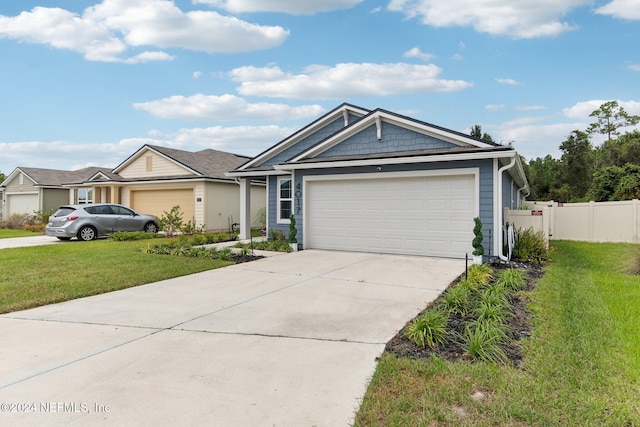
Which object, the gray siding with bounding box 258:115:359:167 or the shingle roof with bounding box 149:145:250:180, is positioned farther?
the shingle roof with bounding box 149:145:250:180

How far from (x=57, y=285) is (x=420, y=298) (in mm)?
6626

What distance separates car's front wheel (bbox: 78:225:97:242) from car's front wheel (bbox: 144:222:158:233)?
218cm

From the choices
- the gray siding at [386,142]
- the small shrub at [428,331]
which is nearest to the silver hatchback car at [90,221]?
the gray siding at [386,142]

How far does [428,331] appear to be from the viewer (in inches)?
174

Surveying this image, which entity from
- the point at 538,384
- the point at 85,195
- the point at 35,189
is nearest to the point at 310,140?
the point at 538,384

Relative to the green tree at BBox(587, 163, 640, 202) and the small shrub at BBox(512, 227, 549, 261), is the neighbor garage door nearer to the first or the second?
the small shrub at BBox(512, 227, 549, 261)

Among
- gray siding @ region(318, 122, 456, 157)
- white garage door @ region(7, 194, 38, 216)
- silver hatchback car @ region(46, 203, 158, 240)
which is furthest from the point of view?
white garage door @ region(7, 194, 38, 216)

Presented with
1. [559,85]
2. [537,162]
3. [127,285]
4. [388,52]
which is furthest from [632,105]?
[127,285]

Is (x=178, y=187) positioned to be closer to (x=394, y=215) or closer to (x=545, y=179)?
(x=394, y=215)

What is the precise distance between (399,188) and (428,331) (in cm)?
726

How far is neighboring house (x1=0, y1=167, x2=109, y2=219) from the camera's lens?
27.6m

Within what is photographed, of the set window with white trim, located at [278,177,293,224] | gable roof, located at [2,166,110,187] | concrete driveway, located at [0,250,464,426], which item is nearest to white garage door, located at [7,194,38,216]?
gable roof, located at [2,166,110,187]

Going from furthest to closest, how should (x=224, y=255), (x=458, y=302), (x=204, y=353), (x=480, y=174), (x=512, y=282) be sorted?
(x=224, y=255), (x=480, y=174), (x=512, y=282), (x=458, y=302), (x=204, y=353)

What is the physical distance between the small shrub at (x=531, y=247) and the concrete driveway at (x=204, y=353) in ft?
14.2
